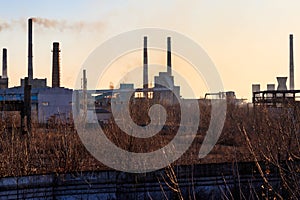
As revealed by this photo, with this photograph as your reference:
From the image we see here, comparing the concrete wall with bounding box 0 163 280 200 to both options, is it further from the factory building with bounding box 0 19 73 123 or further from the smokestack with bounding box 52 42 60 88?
the smokestack with bounding box 52 42 60 88

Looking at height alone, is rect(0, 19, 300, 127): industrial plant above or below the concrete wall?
above

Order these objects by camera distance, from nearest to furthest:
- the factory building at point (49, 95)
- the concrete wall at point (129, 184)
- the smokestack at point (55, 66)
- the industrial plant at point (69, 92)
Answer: the concrete wall at point (129, 184)
the industrial plant at point (69, 92)
the factory building at point (49, 95)
the smokestack at point (55, 66)

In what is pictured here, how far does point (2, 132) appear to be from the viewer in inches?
316

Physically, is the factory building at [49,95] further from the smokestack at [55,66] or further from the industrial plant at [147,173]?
the industrial plant at [147,173]

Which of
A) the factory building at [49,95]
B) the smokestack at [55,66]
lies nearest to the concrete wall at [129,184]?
the factory building at [49,95]

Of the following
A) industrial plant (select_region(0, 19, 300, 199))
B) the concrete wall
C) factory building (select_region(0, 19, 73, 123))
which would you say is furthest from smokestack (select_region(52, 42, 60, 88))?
the concrete wall

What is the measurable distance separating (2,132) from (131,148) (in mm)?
2038

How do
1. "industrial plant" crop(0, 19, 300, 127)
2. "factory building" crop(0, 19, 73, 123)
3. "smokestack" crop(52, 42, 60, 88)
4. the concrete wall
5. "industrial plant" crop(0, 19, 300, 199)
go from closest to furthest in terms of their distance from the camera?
"industrial plant" crop(0, 19, 300, 199)
the concrete wall
"industrial plant" crop(0, 19, 300, 127)
"factory building" crop(0, 19, 73, 123)
"smokestack" crop(52, 42, 60, 88)

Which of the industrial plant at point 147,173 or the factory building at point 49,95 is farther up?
the factory building at point 49,95

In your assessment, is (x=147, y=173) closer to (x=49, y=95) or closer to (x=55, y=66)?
(x=49, y=95)

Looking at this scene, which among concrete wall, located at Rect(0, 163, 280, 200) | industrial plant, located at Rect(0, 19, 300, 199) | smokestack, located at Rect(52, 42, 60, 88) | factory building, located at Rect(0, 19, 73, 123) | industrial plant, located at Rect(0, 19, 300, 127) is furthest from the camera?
smokestack, located at Rect(52, 42, 60, 88)

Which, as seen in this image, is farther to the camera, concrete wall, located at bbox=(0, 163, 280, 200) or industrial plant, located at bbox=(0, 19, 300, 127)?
industrial plant, located at bbox=(0, 19, 300, 127)

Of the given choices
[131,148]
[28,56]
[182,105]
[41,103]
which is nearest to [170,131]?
[131,148]

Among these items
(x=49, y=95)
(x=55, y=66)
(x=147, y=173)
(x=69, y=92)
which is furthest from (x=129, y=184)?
(x=55, y=66)
